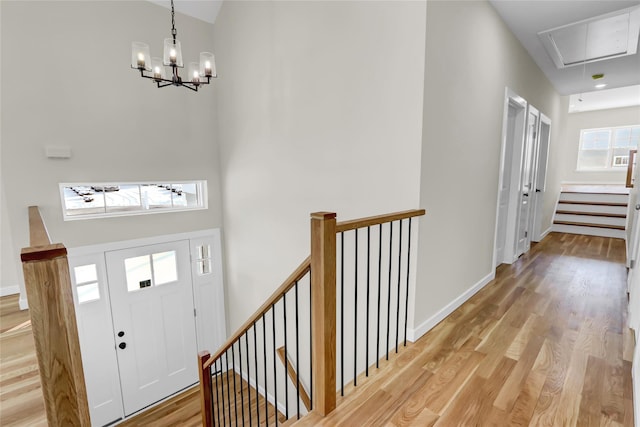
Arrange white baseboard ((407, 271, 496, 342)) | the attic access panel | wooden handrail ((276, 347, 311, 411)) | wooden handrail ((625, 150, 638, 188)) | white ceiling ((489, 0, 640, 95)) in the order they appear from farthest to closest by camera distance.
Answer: wooden handrail ((625, 150, 638, 188)), wooden handrail ((276, 347, 311, 411)), the attic access panel, white ceiling ((489, 0, 640, 95)), white baseboard ((407, 271, 496, 342))

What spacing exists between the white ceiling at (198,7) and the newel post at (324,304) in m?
4.18

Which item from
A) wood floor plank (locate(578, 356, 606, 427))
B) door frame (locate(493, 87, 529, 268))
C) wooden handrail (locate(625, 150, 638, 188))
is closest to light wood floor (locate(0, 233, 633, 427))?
wood floor plank (locate(578, 356, 606, 427))

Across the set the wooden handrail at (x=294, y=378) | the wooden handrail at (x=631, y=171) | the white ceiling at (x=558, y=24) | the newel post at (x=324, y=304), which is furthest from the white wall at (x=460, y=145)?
the wooden handrail at (x=631, y=171)

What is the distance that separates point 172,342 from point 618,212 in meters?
8.18

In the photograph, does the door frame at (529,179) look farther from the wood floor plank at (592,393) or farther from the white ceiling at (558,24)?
the wood floor plank at (592,393)

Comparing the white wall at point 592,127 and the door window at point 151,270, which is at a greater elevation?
the white wall at point 592,127

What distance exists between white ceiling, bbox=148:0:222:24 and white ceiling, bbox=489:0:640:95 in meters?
3.46

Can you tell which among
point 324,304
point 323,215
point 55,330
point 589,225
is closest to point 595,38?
point 589,225

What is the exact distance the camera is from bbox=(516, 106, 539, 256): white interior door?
429 centimetres

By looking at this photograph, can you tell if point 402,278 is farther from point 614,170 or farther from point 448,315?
point 614,170

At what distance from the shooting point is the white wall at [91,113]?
10.7 ft

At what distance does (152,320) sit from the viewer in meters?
4.42

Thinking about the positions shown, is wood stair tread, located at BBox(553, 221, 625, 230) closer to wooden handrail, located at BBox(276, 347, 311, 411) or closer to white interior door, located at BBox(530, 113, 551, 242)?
white interior door, located at BBox(530, 113, 551, 242)

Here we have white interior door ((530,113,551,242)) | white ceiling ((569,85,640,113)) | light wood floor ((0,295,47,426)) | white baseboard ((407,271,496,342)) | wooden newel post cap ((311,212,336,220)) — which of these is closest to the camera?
wooden newel post cap ((311,212,336,220))
